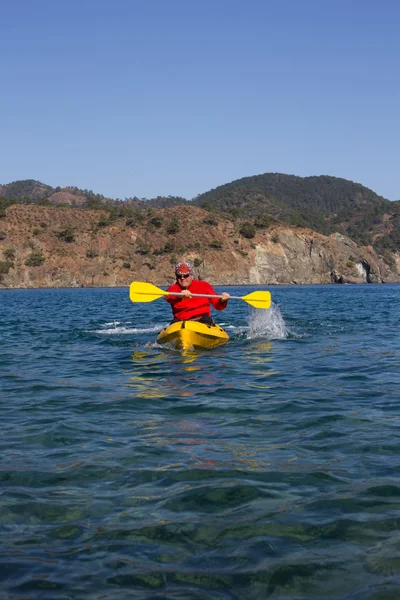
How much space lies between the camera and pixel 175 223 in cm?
11769

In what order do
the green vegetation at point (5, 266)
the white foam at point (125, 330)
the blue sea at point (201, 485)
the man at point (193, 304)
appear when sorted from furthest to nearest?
the green vegetation at point (5, 266)
the white foam at point (125, 330)
the man at point (193, 304)
the blue sea at point (201, 485)

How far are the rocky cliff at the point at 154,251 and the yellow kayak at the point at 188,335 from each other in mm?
88490

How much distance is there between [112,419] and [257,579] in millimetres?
4121

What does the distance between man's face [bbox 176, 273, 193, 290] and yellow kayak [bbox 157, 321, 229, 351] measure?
810 millimetres

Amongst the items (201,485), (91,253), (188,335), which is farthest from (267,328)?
(91,253)

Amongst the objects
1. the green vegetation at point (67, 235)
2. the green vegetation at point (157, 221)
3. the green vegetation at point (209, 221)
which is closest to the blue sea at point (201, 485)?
the green vegetation at point (67, 235)

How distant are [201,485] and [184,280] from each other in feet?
30.0

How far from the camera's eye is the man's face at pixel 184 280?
14250mm

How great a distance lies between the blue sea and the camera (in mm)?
3871

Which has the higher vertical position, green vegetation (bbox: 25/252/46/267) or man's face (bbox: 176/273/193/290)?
green vegetation (bbox: 25/252/46/267)

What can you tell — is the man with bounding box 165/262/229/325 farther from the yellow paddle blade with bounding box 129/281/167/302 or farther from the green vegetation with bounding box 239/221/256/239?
the green vegetation with bounding box 239/221/256/239

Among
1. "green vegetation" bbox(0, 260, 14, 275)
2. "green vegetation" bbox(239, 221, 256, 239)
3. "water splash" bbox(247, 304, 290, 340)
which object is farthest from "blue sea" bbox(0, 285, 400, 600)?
"green vegetation" bbox(239, 221, 256, 239)

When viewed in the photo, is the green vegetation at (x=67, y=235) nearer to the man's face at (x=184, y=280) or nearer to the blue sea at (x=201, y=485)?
the man's face at (x=184, y=280)

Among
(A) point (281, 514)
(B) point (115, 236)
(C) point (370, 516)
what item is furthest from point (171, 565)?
(B) point (115, 236)
